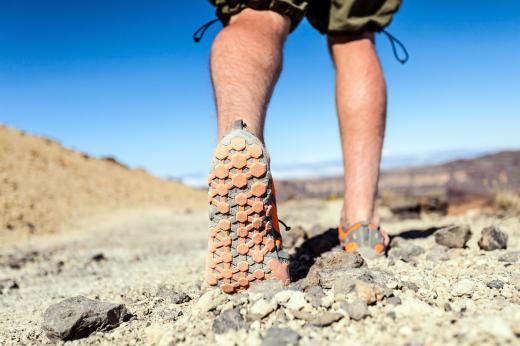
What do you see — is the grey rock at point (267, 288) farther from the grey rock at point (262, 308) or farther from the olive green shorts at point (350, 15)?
the olive green shorts at point (350, 15)

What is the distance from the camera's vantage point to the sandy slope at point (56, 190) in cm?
713

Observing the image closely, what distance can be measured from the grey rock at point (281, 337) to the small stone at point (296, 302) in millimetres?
103

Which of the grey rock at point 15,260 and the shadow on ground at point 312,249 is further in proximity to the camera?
the grey rock at point 15,260

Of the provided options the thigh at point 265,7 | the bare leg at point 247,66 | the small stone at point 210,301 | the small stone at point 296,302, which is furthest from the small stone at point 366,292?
the thigh at point 265,7

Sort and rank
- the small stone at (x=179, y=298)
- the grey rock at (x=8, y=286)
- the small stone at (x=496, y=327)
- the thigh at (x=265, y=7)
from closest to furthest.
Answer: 1. the small stone at (x=496, y=327)
2. the small stone at (x=179, y=298)
3. the thigh at (x=265, y=7)
4. the grey rock at (x=8, y=286)

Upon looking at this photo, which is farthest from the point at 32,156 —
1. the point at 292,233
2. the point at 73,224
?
the point at 292,233

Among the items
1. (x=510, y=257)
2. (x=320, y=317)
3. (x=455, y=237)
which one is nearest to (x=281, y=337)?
(x=320, y=317)

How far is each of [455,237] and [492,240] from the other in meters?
0.14

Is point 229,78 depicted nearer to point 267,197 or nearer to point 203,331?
point 267,197

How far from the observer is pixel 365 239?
1777 millimetres

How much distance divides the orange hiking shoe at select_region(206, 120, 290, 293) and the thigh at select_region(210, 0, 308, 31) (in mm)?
598

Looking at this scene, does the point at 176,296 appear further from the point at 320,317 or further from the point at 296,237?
the point at 296,237

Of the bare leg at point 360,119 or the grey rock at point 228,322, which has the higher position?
the bare leg at point 360,119

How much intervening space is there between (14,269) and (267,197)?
2.57m
